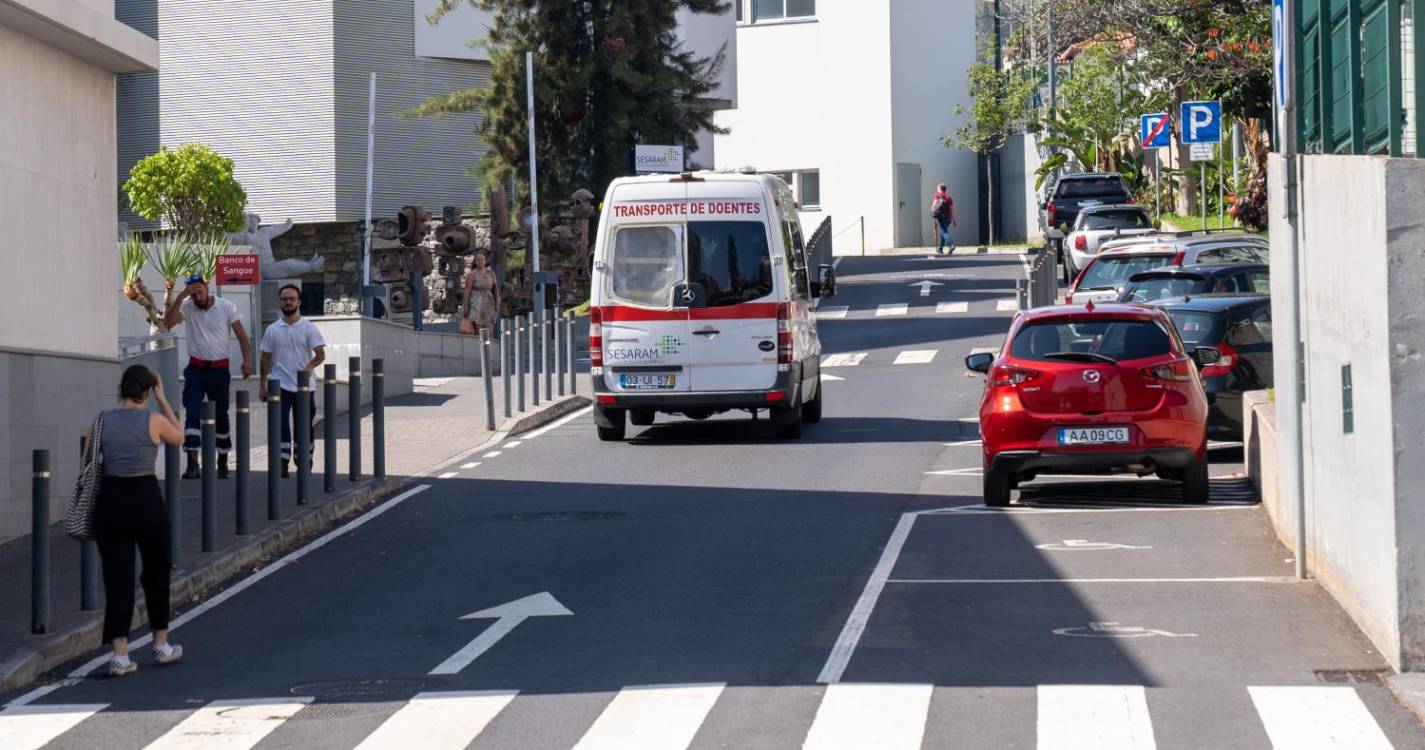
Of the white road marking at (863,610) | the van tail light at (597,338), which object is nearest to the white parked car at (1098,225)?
the van tail light at (597,338)

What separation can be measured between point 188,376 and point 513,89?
25589mm

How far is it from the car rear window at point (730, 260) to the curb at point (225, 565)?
2950 millimetres

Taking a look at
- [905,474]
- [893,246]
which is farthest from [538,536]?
[893,246]

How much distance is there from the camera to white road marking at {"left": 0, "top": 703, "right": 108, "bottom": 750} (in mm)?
9258

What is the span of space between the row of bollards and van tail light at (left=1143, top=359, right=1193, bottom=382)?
6.55 m

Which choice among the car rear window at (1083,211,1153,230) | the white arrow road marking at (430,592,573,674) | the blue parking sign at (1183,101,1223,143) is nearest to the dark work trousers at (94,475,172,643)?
the white arrow road marking at (430,592,573,674)

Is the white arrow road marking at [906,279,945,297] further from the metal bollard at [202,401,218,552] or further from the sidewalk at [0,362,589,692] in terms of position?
the metal bollard at [202,401,218,552]

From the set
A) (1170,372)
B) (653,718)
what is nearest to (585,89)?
(1170,372)

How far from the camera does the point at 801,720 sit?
9.09 metres

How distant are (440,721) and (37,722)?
1.89 meters

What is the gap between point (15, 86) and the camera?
16.4 metres

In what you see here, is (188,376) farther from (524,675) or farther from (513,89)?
(513,89)

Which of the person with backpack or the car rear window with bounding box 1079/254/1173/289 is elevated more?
the person with backpack

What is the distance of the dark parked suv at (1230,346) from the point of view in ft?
62.8
